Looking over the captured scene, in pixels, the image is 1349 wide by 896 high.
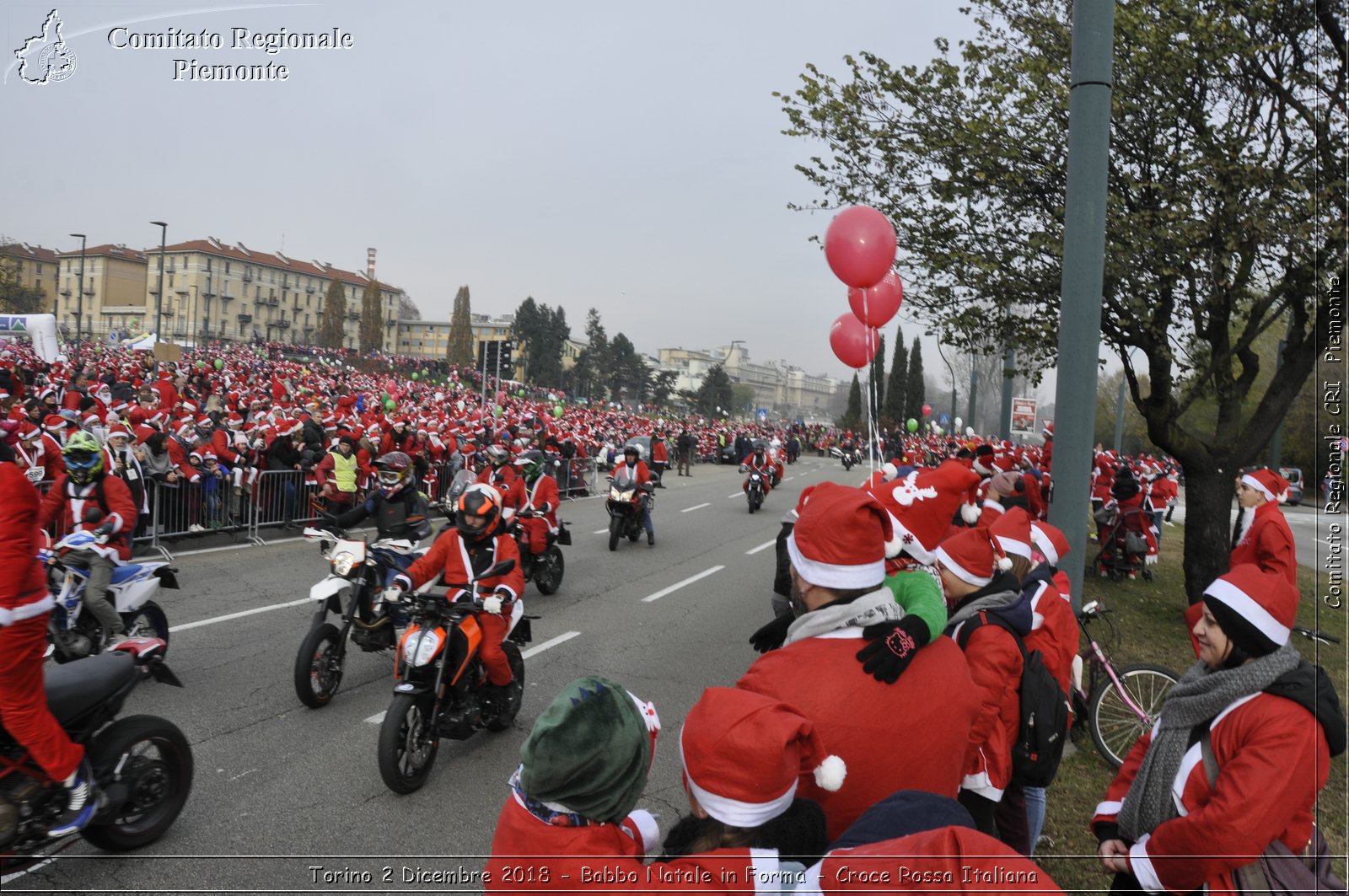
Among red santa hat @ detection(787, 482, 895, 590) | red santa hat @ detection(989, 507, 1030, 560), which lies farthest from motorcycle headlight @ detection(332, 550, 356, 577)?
red santa hat @ detection(787, 482, 895, 590)

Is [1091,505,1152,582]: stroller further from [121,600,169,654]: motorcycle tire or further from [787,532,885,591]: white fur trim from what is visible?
[121,600,169,654]: motorcycle tire

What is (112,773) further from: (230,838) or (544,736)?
(544,736)

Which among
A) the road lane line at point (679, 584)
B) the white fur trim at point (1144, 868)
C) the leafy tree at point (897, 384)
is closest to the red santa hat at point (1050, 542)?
the white fur trim at point (1144, 868)

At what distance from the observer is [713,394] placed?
74.8 metres

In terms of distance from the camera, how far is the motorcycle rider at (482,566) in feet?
17.5

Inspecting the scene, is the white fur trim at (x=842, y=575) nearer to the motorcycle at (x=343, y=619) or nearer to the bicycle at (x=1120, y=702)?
the bicycle at (x=1120, y=702)

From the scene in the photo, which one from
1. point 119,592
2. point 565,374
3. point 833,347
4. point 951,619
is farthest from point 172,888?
point 565,374

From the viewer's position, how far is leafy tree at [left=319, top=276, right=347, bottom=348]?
10488 centimetres

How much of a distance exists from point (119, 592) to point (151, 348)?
33623mm

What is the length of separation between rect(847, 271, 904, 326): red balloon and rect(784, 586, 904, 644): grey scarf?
19.4 ft

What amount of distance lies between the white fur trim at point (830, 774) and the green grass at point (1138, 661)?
288 centimetres

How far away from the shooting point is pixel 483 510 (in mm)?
5805

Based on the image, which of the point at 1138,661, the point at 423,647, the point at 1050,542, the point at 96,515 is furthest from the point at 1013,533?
the point at 96,515

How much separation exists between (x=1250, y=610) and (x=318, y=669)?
5724 millimetres
